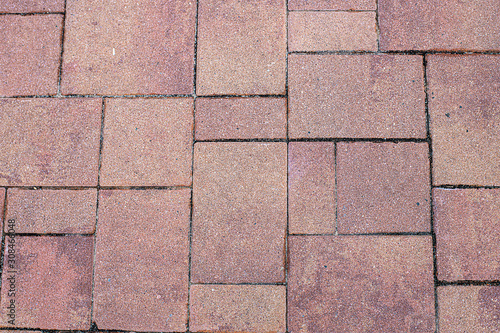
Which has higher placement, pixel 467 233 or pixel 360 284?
pixel 467 233

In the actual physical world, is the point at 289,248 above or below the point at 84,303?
above

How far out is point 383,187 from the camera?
Answer: 6.70 ft

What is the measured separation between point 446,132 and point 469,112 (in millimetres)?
195

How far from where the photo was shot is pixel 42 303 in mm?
2047

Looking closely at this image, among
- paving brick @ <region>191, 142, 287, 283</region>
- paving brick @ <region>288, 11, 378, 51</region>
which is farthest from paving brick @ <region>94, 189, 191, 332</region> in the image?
paving brick @ <region>288, 11, 378, 51</region>

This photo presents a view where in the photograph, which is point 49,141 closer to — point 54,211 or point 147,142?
point 54,211

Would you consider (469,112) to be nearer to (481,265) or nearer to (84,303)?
(481,265)

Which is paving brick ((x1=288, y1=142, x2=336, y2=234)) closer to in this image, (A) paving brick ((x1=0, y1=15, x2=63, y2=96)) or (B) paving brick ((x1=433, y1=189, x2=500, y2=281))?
(B) paving brick ((x1=433, y1=189, x2=500, y2=281))

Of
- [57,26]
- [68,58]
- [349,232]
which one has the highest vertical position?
[57,26]

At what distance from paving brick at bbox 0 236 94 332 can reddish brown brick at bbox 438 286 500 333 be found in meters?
2.12

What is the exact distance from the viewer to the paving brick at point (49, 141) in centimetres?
210

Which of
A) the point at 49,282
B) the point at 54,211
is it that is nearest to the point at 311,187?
the point at 54,211

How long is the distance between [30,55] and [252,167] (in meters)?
1.61

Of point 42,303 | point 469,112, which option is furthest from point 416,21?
point 42,303
